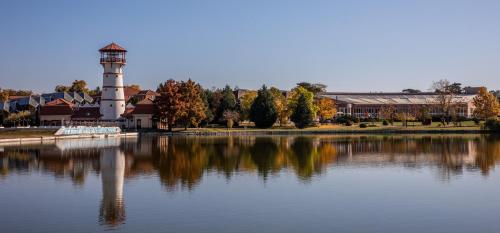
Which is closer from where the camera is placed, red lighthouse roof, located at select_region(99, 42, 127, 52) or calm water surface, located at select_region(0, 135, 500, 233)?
calm water surface, located at select_region(0, 135, 500, 233)

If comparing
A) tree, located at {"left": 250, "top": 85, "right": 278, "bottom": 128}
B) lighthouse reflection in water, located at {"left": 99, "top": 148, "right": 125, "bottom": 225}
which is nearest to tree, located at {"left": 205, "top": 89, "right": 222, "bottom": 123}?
tree, located at {"left": 250, "top": 85, "right": 278, "bottom": 128}

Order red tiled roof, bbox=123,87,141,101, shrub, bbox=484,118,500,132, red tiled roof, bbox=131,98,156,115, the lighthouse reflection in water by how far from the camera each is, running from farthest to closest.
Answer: red tiled roof, bbox=123,87,141,101 → red tiled roof, bbox=131,98,156,115 → shrub, bbox=484,118,500,132 → the lighthouse reflection in water

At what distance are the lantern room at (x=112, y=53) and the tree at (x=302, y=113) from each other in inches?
875

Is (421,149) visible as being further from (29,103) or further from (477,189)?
(29,103)

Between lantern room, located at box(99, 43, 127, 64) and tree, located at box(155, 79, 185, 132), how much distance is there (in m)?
6.50

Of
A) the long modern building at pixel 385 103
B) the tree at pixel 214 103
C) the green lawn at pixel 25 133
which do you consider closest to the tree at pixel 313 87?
the long modern building at pixel 385 103

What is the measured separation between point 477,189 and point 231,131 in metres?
49.8

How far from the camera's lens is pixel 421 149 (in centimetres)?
4219

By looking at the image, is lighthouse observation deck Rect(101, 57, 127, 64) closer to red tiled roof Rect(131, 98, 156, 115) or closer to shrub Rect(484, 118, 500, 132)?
red tiled roof Rect(131, 98, 156, 115)

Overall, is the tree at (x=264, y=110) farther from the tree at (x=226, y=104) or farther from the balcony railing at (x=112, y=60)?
the balcony railing at (x=112, y=60)

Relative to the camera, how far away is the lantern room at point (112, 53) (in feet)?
237

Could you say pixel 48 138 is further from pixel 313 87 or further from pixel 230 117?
pixel 313 87

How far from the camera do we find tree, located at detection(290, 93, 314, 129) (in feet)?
252

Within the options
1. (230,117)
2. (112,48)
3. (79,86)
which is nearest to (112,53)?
(112,48)
